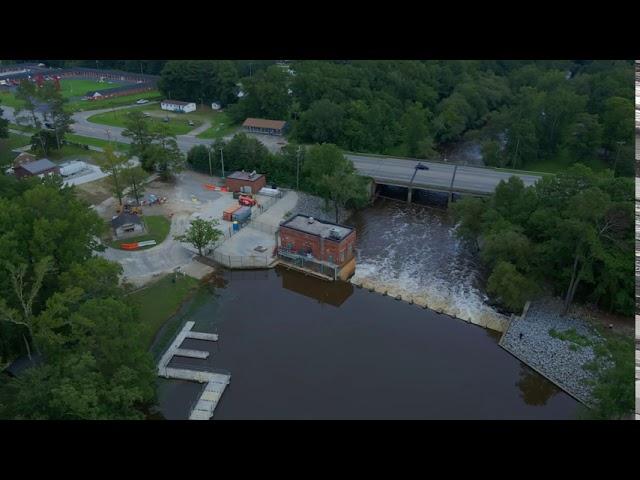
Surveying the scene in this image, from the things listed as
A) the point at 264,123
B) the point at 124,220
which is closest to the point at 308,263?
the point at 124,220

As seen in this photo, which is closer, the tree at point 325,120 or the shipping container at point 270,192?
the shipping container at point 270,192

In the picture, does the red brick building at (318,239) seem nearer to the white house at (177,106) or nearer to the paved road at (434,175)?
the paved road at (434,175)

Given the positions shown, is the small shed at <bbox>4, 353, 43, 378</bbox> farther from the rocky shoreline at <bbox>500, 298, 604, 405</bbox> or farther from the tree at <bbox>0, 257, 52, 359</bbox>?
the rocky shoreline at <bbox>500, 298, 604, 405</bbox>

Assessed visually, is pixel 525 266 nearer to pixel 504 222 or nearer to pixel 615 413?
pixel 504 222

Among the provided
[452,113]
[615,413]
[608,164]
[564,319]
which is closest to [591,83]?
[608,164]

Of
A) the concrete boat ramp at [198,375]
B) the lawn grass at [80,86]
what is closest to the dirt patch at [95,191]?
the concrete boat ramp at [198,375]

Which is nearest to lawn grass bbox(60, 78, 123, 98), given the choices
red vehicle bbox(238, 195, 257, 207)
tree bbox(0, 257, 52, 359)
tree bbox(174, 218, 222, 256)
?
red vehicle bbox(238, 195, 257, 207)
